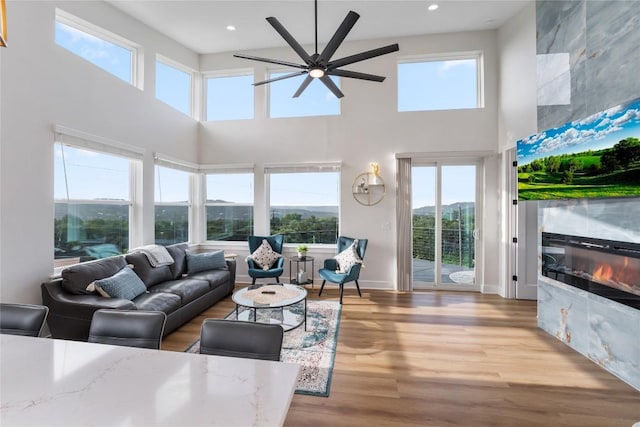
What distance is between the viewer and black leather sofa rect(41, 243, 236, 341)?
2670 mm

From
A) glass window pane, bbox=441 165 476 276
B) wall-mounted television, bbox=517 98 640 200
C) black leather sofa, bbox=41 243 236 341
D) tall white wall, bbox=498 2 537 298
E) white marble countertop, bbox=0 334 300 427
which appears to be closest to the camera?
white marble countertop, bbox=0 334 300 427

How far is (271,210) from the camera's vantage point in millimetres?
5547

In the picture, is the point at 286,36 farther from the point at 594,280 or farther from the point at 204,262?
the point at 594,280

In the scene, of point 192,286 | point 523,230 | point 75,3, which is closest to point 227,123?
point 75,3

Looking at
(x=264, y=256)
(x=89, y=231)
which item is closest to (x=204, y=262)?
(x=264, y=256)

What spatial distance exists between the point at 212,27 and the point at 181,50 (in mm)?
951

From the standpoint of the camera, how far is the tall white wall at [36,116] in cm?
262

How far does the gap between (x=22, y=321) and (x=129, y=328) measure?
2.20 ft

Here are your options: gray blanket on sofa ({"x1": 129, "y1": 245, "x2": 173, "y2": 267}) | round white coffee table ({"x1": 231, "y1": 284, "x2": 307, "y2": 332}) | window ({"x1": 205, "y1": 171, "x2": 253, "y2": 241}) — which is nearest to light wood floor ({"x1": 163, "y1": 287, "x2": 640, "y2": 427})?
round white coffee table ({"x1": 231, "y1": 284, "x2": 307, "y2": 332})

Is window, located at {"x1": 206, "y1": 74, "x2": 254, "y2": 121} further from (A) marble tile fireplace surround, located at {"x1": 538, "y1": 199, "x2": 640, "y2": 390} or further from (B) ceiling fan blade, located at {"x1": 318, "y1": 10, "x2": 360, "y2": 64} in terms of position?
(A) marble tile fireplace surround, located at {"x1": 538, "y1": 199, "x2": 640, "y2": 390}

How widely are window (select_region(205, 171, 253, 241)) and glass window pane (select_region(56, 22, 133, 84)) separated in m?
2.18

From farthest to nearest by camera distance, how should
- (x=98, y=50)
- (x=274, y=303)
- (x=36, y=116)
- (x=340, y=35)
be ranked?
(x=98, y=50)
(x=274, y=303)
(x=36, y=116)
(x=340, y=35)

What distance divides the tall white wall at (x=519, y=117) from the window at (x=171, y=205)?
18.9 feet

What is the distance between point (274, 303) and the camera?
3.01m
